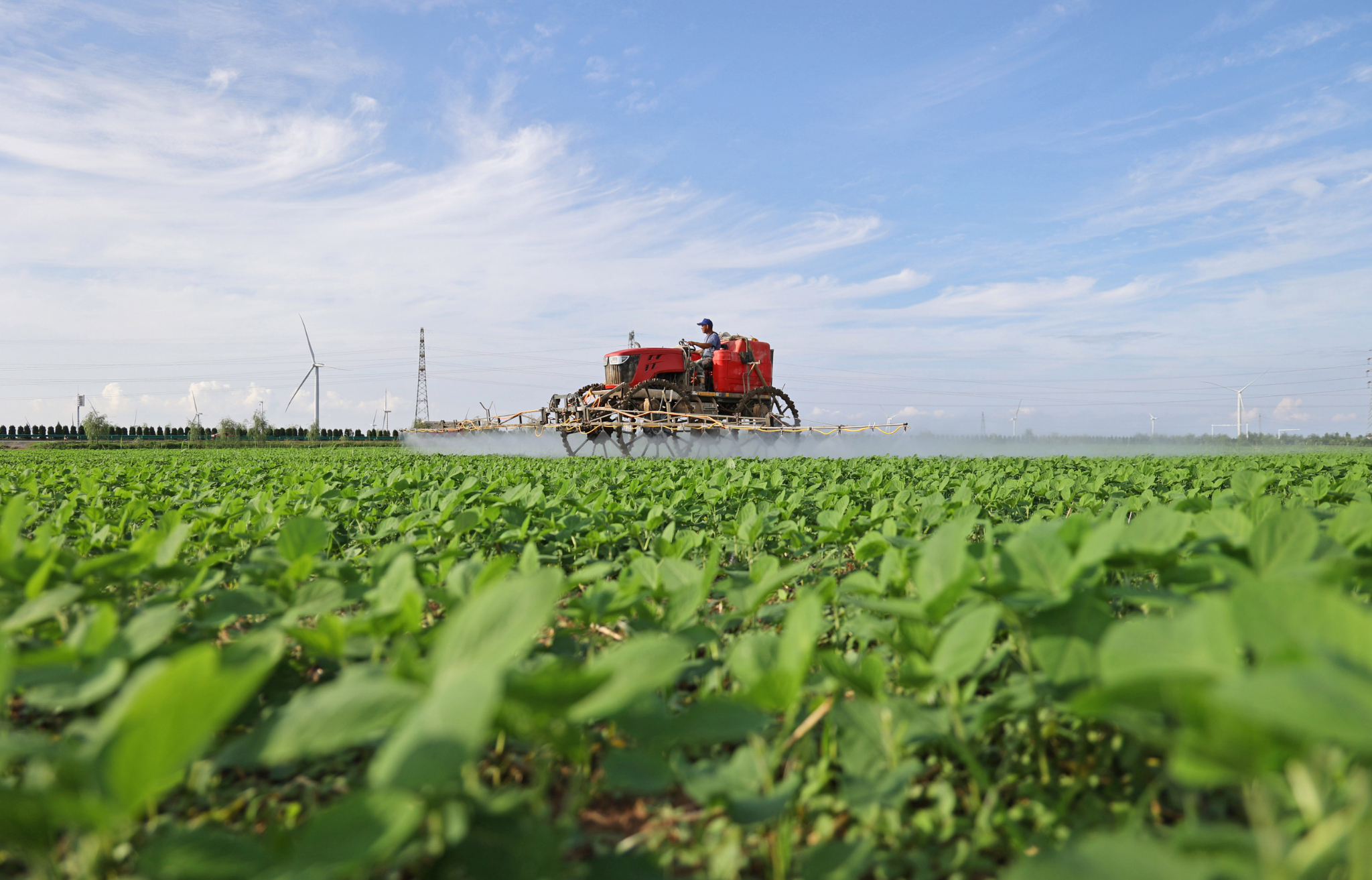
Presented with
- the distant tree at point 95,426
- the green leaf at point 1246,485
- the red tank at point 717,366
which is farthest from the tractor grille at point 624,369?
the distant tree at point 95,426

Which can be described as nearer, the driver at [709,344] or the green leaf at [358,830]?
the green leaf at [358,830]

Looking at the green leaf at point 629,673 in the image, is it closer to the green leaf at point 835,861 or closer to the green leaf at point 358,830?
the green leaf at point 358,830

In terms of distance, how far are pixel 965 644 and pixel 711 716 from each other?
0.40 metres

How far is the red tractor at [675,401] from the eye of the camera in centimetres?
1927

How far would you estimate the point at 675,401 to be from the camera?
20.2 m

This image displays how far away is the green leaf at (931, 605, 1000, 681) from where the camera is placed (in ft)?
3.33

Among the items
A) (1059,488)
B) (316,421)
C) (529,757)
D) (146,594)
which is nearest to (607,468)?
(1059,488)

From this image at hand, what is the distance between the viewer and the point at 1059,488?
4.67 metres

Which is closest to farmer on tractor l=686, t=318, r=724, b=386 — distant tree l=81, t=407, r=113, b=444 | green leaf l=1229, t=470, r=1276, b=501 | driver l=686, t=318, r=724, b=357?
driver l=686, t=318, r=724, b=357

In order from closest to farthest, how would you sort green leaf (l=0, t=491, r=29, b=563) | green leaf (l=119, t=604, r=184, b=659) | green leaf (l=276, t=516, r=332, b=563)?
green leaf (l=119, t=604, r=184, b=659), green leaf (l=0, t=491, r=29, b=563), green leaf (l=276, t=516, r=332, b=563)

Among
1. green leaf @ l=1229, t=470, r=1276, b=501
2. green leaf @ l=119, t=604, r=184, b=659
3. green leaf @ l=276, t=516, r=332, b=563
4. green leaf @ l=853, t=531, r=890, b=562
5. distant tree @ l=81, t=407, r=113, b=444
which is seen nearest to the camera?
green leaf @ l=119, t=604, r=184, b=659

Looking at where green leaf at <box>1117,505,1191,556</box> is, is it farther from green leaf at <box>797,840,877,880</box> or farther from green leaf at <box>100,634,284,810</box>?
green leaf at <box>100,634,284,810</box>

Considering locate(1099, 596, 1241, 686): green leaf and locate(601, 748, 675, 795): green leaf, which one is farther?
locate(601, 748, 675, 795): green leaf

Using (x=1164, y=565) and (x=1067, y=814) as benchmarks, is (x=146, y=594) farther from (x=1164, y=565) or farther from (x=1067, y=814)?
(x=1164, y=565)
